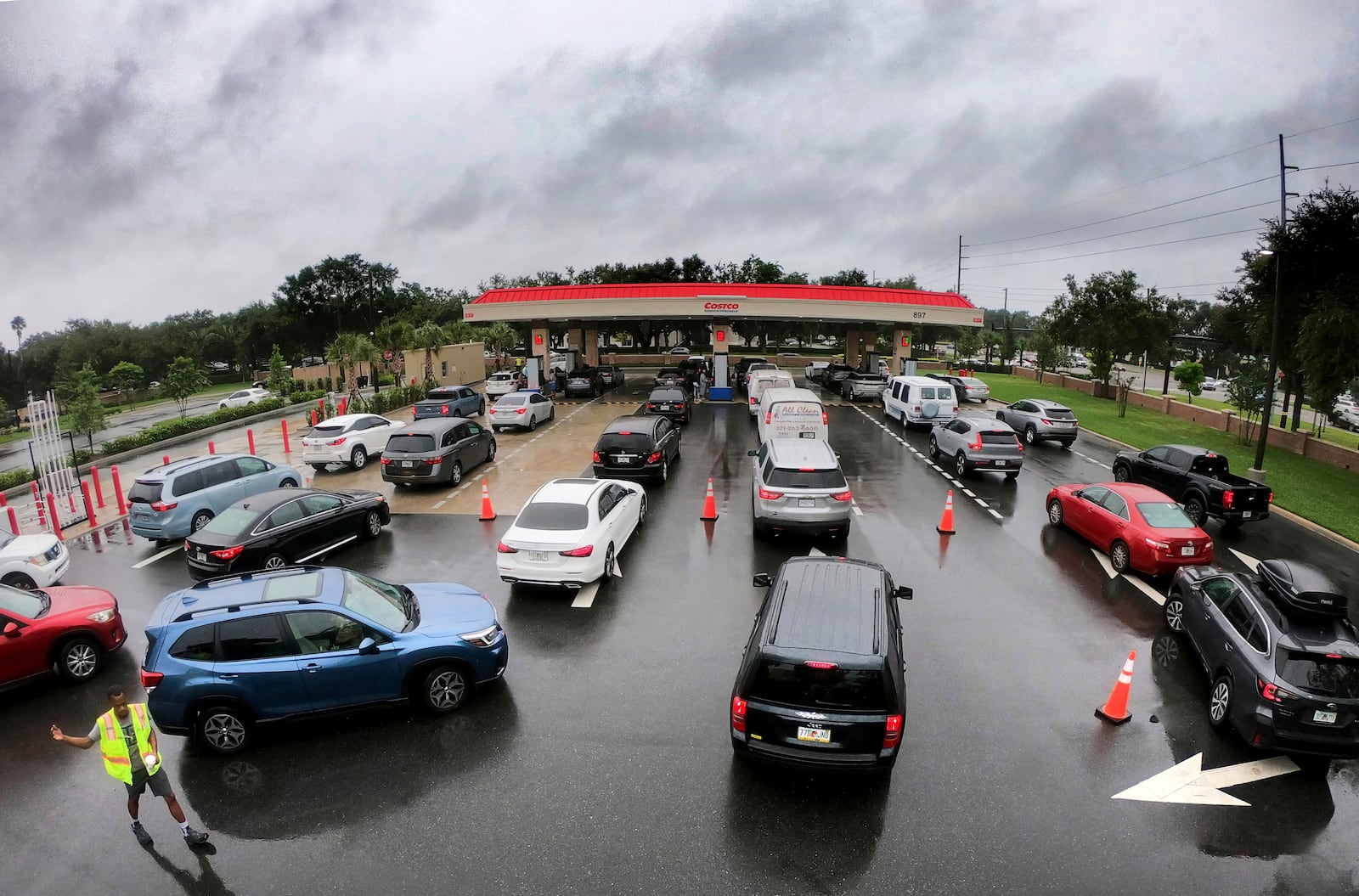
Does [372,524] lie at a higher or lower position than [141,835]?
higher

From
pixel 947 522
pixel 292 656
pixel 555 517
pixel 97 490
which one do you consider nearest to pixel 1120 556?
pixel 947 522

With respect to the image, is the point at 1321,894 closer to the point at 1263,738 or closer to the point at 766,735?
the point at 1263,738

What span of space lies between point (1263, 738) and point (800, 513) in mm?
6997

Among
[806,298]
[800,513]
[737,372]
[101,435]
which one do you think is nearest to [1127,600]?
[800,513]

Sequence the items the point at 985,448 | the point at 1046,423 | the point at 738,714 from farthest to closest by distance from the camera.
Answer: the point at 1046,423 → the point at 985,448 → the point at 738,714

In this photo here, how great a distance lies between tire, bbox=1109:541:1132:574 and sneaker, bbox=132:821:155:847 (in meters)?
13.4

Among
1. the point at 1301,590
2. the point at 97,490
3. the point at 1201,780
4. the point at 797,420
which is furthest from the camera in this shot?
the point at 797,420

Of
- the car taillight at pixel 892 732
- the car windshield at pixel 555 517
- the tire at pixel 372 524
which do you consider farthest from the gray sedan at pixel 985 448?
the tire at pixel 372 524

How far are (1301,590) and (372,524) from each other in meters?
14.1

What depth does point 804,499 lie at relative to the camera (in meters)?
12.8

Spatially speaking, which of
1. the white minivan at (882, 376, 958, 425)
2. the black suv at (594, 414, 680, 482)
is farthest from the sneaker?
the white minivan at (882, 376, 958, 425)

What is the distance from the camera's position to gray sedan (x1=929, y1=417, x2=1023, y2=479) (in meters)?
18.4

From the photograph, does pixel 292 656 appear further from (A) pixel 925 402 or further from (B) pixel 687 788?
(A) pixel 925 402

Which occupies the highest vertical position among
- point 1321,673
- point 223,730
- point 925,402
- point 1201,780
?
point 925,402
